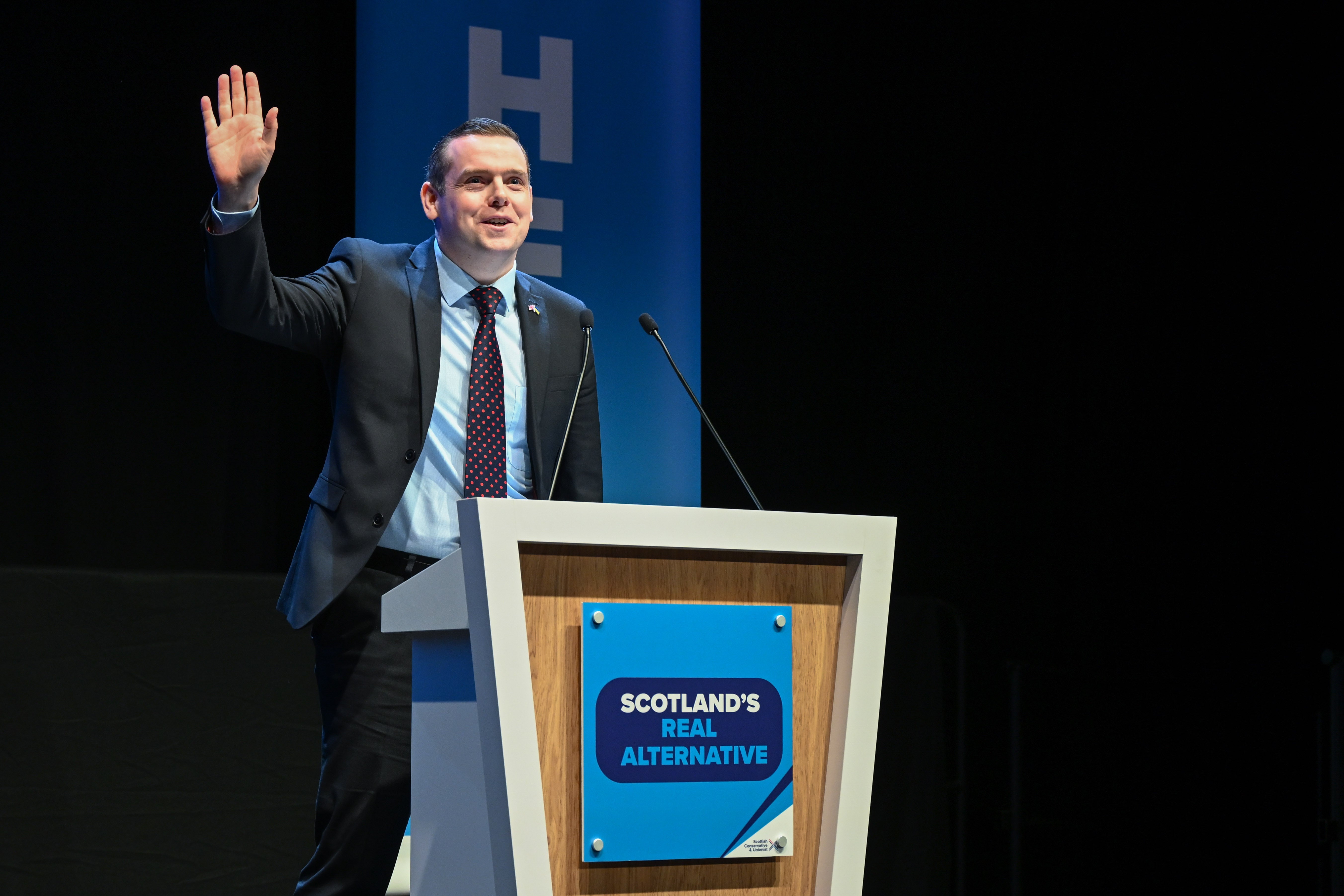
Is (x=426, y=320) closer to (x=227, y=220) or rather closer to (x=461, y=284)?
(x=461, y=284)

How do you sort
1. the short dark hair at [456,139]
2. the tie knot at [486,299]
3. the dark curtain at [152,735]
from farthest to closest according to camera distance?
the dark curtain at [152,735] < the short dark hair at [456,139] < the tie knot at [486,299]

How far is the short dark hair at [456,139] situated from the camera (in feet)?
7.66

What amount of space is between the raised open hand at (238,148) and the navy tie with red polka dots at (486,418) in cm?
45

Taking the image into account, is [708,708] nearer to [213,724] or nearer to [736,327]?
[213,724]

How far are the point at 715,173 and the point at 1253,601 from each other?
188 centimetres

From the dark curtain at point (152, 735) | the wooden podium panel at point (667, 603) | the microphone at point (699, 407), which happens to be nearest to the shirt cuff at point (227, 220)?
the microphone at point (699, 407)

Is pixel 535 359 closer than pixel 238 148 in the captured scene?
No

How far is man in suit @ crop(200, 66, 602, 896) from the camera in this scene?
193 cm

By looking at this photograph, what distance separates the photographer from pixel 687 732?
4.56 feet

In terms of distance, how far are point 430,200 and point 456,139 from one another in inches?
5.1

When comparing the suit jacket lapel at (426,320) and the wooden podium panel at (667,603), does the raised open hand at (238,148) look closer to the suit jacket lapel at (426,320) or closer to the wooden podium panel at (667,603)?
the suit jacket lapel at (426,320)

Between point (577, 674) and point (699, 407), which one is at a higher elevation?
point (699, 407)

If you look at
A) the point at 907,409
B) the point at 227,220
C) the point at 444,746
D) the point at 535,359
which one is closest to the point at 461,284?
the point at 535,359

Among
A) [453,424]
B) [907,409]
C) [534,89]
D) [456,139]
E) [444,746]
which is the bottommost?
[444,746]
